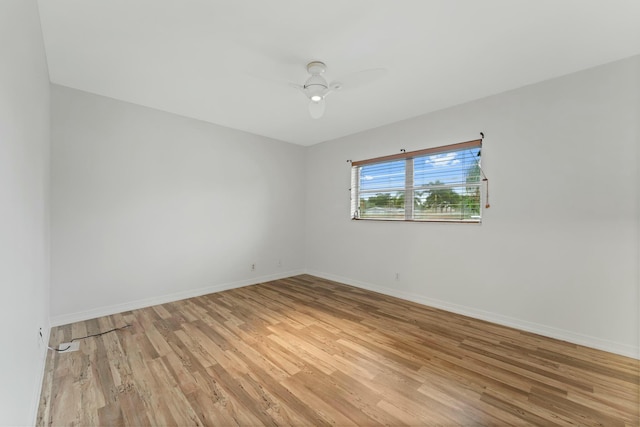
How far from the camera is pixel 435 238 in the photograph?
344 cm

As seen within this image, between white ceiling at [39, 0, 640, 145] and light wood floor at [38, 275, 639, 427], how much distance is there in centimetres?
240

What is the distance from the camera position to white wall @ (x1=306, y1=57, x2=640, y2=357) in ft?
7.55

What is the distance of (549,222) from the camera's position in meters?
2.64

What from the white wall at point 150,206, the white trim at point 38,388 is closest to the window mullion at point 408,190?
the white wall at point 150,206

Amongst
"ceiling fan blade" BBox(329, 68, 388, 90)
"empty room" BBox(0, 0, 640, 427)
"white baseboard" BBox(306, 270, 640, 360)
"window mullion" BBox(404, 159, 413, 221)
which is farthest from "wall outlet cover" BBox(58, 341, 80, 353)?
"window mullion" BBox(404, 159, 413, 221)

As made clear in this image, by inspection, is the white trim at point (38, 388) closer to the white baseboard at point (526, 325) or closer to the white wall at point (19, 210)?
the white wall at point (19, 210)

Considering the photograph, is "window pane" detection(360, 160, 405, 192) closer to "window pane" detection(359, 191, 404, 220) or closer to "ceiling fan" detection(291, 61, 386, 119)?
"window pane" detection(359, 191, 404, 220)

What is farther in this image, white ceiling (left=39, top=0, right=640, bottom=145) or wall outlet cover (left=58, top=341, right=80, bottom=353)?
wall outlet cover (left=58, top=341, right=80, bottom=353)

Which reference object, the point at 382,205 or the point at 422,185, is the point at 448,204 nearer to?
the point at 422,185

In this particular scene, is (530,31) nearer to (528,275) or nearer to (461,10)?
(461,10)

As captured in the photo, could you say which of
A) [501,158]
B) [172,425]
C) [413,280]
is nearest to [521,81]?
[501,158]

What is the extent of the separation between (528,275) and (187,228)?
4.21m

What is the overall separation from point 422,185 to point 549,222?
1.42 m

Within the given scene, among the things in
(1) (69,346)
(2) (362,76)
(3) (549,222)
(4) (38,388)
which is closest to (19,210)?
(4) (38,388)
